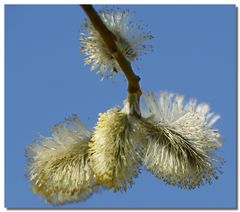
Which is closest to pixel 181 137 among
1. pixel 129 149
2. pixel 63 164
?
pixel 129 149

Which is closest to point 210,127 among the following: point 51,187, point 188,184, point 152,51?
point 188,184

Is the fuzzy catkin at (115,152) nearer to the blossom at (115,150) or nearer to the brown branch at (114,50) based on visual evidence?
the blossom at (115,150)

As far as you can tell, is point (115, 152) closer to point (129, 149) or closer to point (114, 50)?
point (129, 149)

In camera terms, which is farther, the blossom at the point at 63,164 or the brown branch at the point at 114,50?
the blossom at the point at 63,164

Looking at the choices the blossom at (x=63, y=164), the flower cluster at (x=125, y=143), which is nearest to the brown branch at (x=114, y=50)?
the flower cluster at (x=125, y=143)

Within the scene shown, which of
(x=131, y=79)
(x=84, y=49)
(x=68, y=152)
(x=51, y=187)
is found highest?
(x=84, y=49)

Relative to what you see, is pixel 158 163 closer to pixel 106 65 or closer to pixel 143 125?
pixel 143 125

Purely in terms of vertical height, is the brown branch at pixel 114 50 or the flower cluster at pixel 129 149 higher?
the brown branch at pixel 114 50
